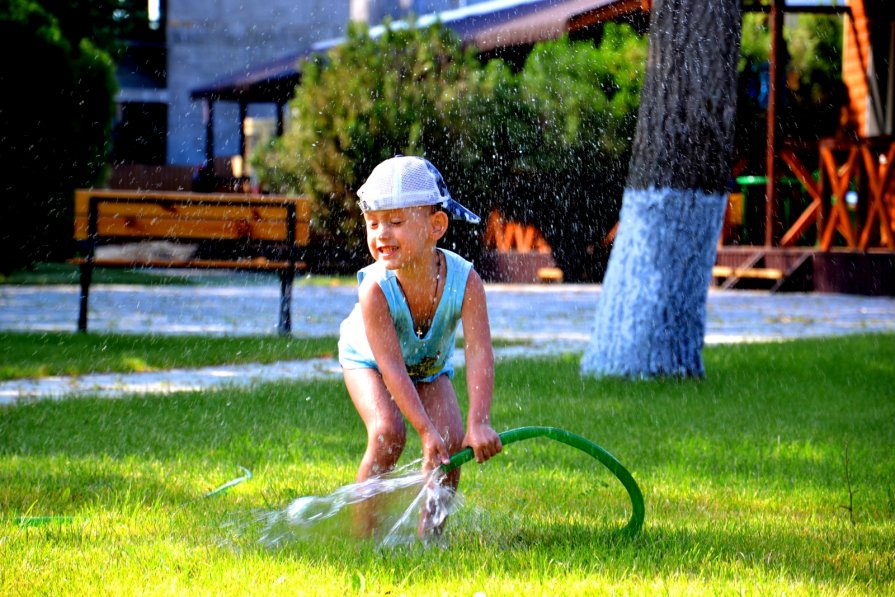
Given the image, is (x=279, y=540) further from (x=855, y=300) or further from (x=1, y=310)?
(x=855, y=300)

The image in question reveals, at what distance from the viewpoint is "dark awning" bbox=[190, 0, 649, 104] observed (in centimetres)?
1817

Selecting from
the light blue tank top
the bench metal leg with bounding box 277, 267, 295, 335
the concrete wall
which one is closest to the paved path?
the bench metal leg with bounding box 277, 267, 295, 335

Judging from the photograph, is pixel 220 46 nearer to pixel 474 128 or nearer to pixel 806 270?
pixel 474 128

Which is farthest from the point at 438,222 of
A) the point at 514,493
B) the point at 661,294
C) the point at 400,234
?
the point at 661,294

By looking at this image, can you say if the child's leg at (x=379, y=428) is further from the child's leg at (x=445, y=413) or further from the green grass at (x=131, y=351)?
the green grass at (x=131, y=351)

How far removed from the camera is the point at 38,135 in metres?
16.0

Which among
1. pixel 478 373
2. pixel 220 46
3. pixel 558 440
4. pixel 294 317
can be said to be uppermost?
pixel 220 46

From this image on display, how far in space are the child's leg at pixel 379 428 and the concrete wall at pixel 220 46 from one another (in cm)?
2926

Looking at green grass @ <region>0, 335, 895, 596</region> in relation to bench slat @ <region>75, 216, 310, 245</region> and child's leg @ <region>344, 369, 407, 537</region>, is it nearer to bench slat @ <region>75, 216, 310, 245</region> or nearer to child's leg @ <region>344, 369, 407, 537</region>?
child's leg @ <region>344, 369, 407, 537</region>

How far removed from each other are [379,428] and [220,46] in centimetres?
3179

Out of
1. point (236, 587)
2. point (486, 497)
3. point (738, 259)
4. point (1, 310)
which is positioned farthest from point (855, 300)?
point (236, 587)

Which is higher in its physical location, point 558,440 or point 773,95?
point 773,95

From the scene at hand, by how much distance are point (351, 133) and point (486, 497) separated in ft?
45.4

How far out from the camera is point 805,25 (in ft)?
90.0
